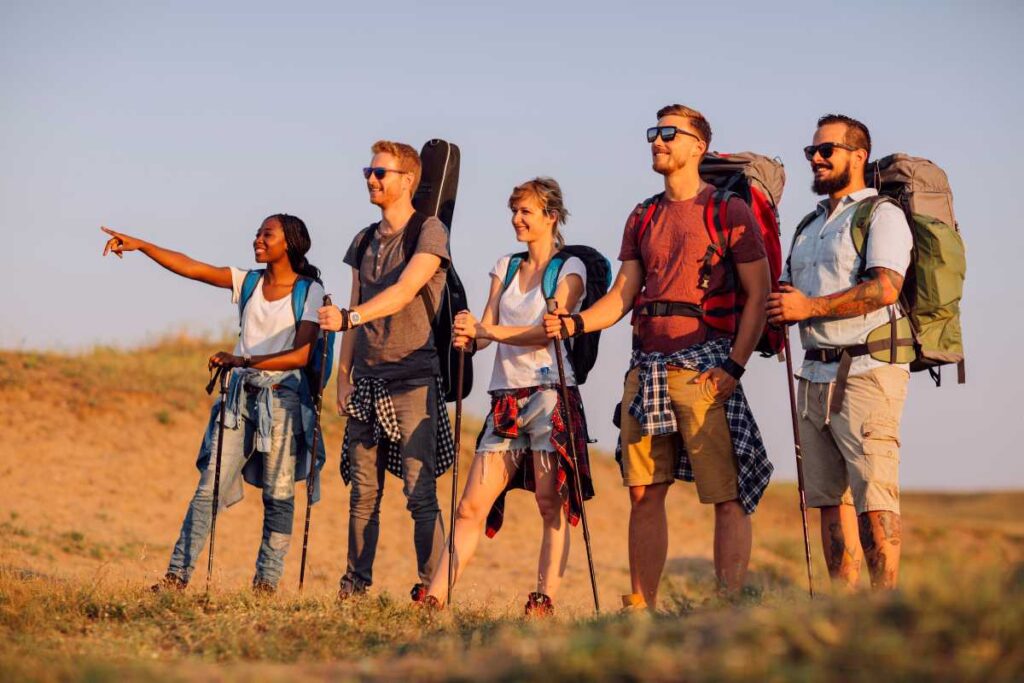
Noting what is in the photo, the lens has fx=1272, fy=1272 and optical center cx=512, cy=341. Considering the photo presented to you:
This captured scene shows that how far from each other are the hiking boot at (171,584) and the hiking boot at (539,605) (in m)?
2.09

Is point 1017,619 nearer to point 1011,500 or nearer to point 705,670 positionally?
point 705,670

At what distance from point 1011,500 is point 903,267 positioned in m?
25.0

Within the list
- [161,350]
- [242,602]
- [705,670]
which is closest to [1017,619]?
[705,670]

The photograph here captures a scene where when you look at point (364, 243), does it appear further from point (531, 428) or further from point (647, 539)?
point (647, 539)

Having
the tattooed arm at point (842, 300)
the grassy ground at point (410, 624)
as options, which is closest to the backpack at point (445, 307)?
the grassy ground at point (410, 624)

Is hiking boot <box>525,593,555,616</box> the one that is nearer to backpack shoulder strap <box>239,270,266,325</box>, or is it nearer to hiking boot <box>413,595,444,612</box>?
hiking boot <box>413,595,444,612</box>

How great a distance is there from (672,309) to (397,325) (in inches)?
72.8

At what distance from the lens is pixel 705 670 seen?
12.2 feet

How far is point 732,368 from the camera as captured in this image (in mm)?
6523

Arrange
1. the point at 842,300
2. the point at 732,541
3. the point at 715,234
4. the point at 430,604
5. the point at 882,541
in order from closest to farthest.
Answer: the point at 882,541 < the point at 842,300 < the point at 732,541 < the point at 715,234 < the point at 430,604

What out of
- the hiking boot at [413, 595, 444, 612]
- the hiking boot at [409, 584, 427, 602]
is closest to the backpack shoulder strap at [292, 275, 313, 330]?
the hiking boot at [409, 584, 427, 602]

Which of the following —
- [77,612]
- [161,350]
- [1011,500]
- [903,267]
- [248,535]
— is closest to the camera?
[903,267]

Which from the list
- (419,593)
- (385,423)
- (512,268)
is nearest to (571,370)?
(512,268)

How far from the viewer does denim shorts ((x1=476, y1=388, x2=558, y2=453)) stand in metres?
7.14
